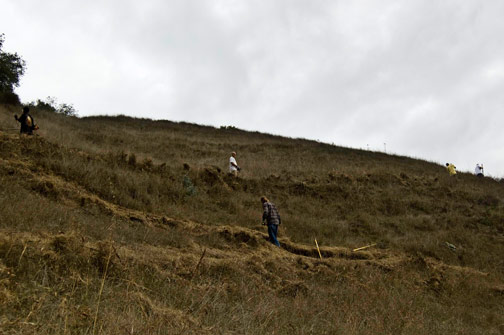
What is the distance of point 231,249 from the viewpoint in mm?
8758

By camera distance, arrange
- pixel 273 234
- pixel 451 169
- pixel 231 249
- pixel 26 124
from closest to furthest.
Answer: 1. pixel 231 249
2. pixel 273 234
3. pixel 26 124
4. pixel 451 169

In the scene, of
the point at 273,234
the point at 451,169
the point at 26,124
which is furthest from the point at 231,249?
the point at 451,169

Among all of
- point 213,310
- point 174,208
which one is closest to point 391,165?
point 174,208

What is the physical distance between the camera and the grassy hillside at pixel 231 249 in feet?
13.6

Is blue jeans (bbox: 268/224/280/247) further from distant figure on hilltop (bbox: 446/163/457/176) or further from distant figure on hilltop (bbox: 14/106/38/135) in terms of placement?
distant figure on hilltop (bbox: 446/163/457/176)

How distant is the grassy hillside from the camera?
13.6ft

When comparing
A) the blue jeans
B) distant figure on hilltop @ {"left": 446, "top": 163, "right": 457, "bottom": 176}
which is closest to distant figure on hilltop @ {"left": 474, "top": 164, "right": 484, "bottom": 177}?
distant figure on hilltop @ {"left": 446, "top": 163, "right": 457, "bottom": 176}

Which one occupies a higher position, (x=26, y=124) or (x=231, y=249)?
(x=26, y=124)

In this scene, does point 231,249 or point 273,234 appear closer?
point 231,249

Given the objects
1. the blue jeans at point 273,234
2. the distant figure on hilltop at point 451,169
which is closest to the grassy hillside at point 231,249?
the blue jeans at point 273,234

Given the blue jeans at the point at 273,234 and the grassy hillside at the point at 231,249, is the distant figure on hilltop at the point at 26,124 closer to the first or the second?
the grassy hillside at the point at 231,249

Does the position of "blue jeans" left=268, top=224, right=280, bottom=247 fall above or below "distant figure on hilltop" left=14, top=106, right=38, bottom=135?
below

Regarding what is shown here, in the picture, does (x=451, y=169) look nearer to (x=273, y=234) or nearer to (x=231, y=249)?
(x=273, y=234)

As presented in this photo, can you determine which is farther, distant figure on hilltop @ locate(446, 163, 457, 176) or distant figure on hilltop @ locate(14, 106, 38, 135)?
distant figure on hilltop @ locate(446, 163, 457, 176)
